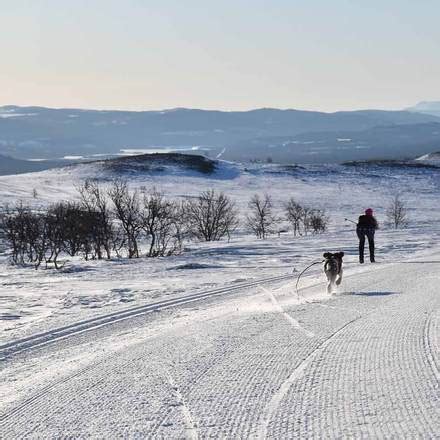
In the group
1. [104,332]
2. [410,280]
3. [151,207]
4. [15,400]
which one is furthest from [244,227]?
[15,400]

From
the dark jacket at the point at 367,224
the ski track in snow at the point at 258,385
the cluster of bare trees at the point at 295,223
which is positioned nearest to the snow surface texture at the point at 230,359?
the ski track in snow at the point at 258,385

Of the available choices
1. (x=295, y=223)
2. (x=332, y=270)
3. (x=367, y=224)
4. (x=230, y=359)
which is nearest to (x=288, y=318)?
(x=230, y=359)

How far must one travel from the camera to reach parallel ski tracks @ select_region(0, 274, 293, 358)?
10.6 metres

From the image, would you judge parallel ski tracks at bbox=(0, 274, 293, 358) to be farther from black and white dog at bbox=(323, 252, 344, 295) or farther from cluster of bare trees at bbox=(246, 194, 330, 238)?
cluster of bare trees at bbox=(246, 194, 330, 238)

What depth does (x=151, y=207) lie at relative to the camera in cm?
3734

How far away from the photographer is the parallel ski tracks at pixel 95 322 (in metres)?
10.6

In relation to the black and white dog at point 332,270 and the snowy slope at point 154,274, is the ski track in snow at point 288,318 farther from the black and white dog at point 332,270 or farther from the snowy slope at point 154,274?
the snowy slope at point 154,274

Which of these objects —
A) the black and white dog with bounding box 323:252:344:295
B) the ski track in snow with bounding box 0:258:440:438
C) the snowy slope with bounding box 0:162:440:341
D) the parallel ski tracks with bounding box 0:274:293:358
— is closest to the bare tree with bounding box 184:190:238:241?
the snowy slope with bounding box 0:162:440:341

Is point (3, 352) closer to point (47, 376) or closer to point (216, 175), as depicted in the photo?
point (47, 376)

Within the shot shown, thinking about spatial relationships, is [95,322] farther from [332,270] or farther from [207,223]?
[207,223]

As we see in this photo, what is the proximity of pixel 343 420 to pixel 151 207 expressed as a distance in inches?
1249

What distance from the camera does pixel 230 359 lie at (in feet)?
27.9

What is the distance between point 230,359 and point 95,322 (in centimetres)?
440

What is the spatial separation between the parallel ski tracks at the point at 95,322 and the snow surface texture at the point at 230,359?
0.19 meters
